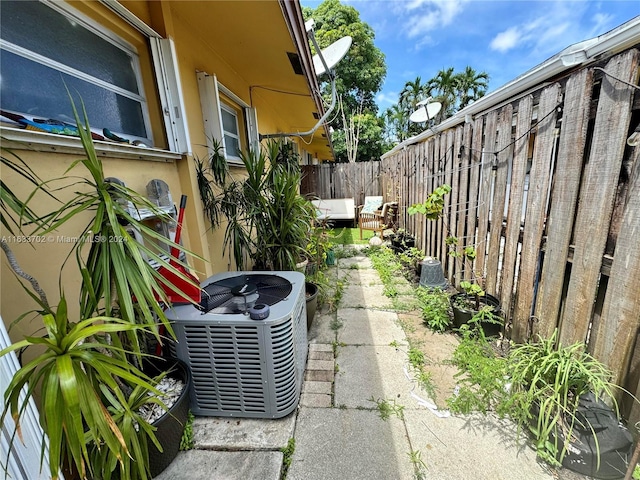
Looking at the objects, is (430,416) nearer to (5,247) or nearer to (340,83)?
(5,247)

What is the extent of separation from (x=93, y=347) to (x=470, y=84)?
24.3 m

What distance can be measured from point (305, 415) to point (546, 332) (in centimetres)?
176

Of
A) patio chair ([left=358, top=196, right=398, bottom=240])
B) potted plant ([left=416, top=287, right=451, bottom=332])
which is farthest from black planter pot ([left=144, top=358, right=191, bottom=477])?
patio chair ([left=358, top=196, right=398, bottom=240])

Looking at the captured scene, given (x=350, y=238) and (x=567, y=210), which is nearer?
(x=567, y=210)

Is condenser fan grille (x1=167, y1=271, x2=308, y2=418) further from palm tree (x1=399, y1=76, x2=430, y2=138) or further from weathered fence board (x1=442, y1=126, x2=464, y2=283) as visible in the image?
palm tree (x1=399, y1=76, x2=430, y2=138)

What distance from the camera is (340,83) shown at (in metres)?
15.7

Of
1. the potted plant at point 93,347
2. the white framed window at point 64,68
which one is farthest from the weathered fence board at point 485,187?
the white framed window at point 64,68

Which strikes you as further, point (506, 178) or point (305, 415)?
point (506, 178)

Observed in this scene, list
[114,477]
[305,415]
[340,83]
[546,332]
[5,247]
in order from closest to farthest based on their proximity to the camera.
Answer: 1. [5,247]
2. [114,477]
3. [305,415]
4. [546,332]
5. [340,83]

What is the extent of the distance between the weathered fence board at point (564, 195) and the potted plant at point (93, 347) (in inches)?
87.0

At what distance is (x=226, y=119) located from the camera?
314 centimetres

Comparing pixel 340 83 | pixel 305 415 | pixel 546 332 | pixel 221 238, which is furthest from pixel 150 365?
pixel 340 83

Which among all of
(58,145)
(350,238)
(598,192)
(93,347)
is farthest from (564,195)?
(350,238)

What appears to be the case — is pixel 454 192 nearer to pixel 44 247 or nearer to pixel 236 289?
pixel 236 289
